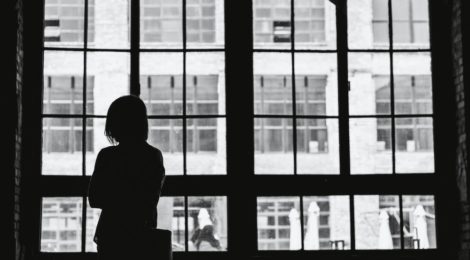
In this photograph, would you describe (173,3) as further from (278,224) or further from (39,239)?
(39,239)

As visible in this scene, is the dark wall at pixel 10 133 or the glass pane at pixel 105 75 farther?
the glass pane at pixel 105 75

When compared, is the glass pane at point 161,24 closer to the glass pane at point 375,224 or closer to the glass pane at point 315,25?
the glass pane at point 315,25

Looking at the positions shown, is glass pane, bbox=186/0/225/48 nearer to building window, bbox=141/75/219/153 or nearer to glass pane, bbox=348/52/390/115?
building window, bbox=141/75/219/153

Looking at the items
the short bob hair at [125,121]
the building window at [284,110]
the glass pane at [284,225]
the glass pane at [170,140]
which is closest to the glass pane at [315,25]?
the building window at [284,110]

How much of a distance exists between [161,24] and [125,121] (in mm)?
10888

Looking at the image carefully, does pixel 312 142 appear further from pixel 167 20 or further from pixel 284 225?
pixel 284 225

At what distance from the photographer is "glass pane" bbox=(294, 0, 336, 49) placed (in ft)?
34.2

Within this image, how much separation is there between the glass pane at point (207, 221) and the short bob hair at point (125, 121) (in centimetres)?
218

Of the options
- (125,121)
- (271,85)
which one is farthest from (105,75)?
(271,85)

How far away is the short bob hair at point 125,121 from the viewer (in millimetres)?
2551

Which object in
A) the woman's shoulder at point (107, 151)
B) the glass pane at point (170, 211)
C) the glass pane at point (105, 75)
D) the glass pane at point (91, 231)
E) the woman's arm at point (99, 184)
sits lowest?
the glass pane at point (91, 231)

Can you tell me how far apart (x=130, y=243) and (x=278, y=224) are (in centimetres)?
524

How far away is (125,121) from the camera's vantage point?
256cm

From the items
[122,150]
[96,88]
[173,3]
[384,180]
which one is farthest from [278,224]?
[173,3]
